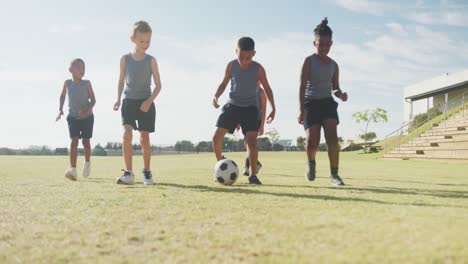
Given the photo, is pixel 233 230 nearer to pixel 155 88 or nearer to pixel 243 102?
pixel 243 102

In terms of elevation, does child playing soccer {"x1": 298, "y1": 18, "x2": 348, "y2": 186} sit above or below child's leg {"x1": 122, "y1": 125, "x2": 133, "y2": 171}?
above

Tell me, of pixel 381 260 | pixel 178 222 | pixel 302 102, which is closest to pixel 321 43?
pixel 302 102

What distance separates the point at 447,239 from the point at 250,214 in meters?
1.38

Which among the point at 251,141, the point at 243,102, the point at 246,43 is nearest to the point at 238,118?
the point at 243,102

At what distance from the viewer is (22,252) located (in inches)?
84.7

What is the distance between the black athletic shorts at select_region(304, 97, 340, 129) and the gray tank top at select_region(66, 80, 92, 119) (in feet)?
13.2

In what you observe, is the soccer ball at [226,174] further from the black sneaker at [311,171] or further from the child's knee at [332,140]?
the child's knee at [332,140]

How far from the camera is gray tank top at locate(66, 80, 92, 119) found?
307 inches

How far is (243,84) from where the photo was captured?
20.5ft

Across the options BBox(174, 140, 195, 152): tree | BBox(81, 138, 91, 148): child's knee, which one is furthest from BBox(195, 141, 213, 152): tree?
BBox(81, 138, 91, 148): child's knee

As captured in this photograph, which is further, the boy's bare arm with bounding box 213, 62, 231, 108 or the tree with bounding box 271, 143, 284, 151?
the tree with bounding box 271, 143, 284, 151

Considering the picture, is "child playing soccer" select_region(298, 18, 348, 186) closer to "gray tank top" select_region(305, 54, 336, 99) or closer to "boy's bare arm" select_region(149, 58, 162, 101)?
"gray tank top" select_region(305, 54, 336, 99)

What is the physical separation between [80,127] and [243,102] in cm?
332

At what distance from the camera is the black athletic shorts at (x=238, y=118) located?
20.7ft
